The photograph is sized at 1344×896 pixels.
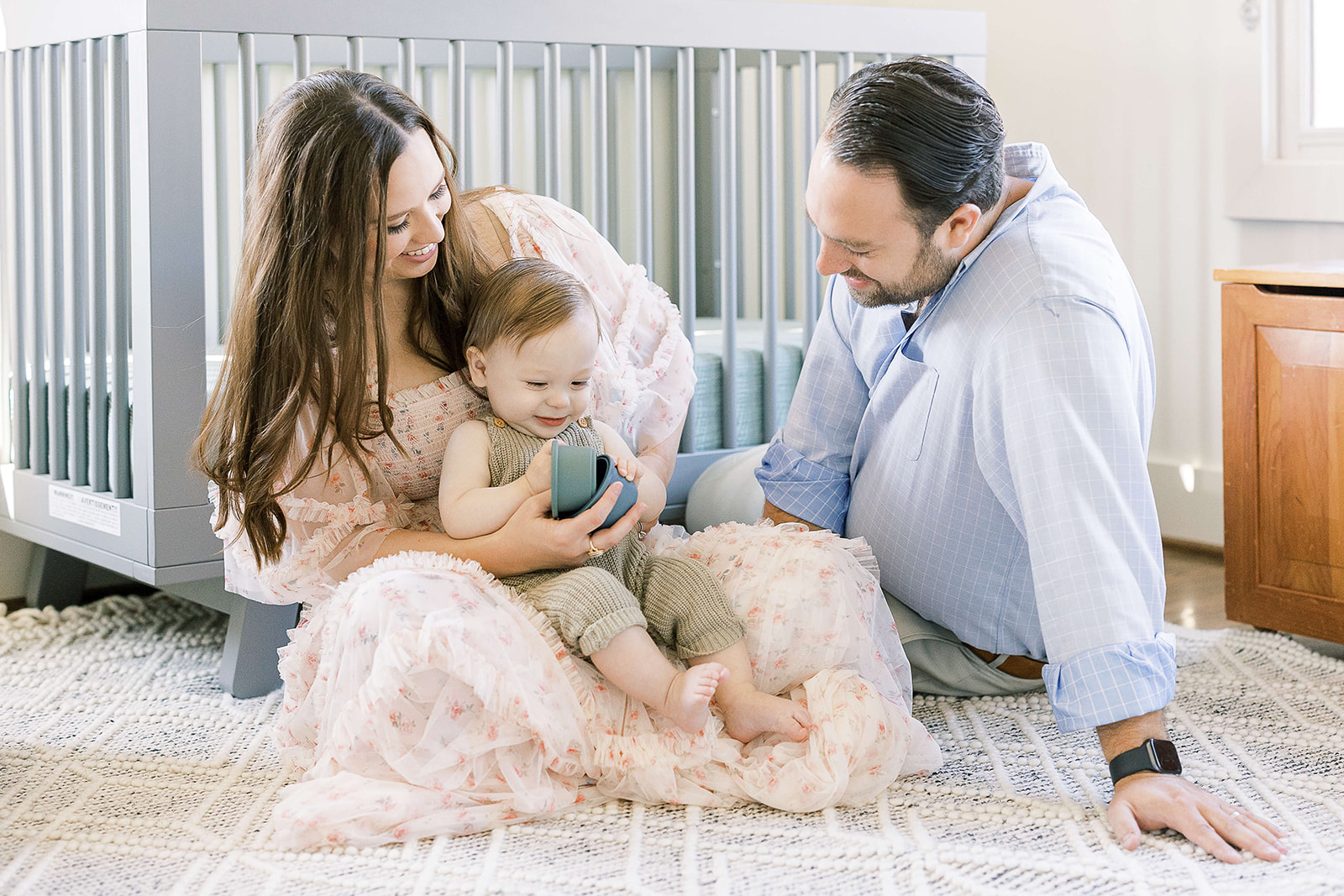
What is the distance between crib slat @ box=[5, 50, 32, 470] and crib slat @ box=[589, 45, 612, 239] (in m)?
0.83

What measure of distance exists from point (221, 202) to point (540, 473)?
128cm

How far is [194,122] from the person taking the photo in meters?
1.51

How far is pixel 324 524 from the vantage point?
1386mm

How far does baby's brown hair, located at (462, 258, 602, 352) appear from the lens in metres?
1.28

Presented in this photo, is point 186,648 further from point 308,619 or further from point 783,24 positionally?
point 783,24

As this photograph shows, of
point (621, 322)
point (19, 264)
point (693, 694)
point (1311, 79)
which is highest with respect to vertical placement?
point (1311, 79)

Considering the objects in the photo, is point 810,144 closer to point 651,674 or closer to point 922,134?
point 922,134

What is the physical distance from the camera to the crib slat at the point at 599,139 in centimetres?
180

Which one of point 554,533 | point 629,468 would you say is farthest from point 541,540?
point 629,468

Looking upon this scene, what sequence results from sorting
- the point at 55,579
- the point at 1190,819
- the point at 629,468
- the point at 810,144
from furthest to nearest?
the point at 55,579
the point at 810,144
the point at 629,468
the point at 1190,819

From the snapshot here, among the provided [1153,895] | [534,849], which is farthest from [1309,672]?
[534,849]

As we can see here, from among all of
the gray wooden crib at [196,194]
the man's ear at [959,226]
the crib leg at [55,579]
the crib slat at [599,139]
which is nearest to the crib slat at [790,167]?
the gray wooden crib at [196,194]

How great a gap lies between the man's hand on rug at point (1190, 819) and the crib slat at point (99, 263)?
4.39 feet

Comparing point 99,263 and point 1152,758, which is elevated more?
point 99,263
